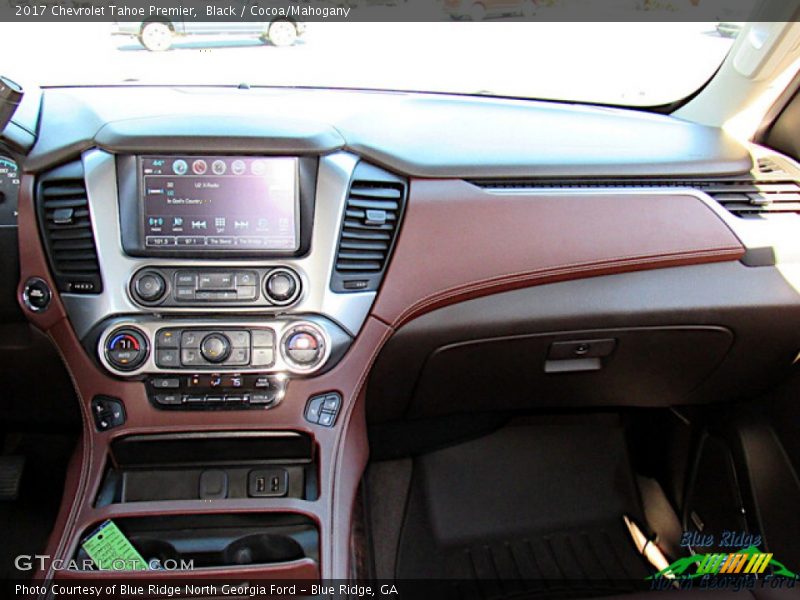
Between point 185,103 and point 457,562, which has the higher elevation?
point 185,103

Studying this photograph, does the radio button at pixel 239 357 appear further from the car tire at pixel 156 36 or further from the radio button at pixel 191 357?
the car tire at pixel 156 36

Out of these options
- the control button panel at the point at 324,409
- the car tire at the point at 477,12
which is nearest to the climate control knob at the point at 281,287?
the control button panel at the point at 324,409

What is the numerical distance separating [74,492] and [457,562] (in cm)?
101

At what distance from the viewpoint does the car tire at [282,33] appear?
1571 mm

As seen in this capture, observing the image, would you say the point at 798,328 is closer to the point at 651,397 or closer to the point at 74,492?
the point at 651,397

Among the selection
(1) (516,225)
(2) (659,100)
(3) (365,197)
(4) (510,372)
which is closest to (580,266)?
(1) (516,225)

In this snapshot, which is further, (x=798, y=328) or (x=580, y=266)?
(x=798, y=328)

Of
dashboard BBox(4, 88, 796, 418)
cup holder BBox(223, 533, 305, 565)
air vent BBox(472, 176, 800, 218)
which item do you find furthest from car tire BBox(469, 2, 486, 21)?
cup holder BBox(223, 533, 305, 565)

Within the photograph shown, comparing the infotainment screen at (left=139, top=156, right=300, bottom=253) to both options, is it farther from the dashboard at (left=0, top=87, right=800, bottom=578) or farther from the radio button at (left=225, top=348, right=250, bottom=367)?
the radio button at (left=225, top=348, right=250, bottom=367)

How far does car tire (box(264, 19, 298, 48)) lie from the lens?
1.57 meters

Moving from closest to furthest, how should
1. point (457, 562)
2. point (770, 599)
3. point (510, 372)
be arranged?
point (770, 599) < point (510, 372) < point (457, 562)

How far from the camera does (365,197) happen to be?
1.35m

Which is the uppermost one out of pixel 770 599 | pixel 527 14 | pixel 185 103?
pixel 527 14

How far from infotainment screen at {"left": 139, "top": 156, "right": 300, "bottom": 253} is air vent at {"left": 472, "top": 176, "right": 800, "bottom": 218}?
0.45m
